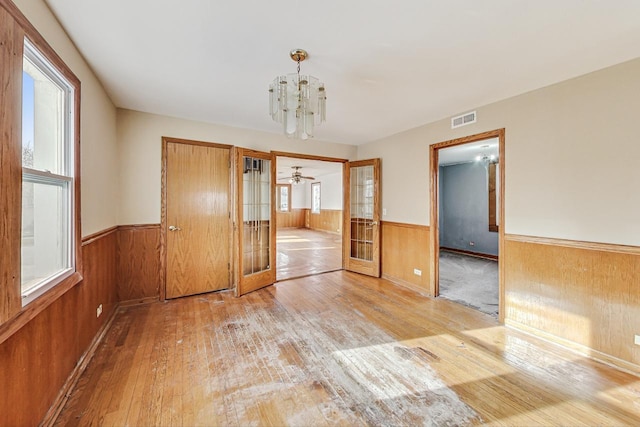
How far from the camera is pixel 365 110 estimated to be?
3.35 m

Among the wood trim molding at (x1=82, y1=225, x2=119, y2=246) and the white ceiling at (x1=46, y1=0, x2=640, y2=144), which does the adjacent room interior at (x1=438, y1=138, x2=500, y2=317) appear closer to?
the white ceiling at (x1=46, y1=0, x2=640, y2=144)

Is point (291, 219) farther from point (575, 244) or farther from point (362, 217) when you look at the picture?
point (575, 244)

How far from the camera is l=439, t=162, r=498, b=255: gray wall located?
6.54m

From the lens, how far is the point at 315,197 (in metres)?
12.0

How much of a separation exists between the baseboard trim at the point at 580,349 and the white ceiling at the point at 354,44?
2446mm

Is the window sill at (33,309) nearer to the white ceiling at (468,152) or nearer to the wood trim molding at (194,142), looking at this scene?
the wood trim molding at (194,142)

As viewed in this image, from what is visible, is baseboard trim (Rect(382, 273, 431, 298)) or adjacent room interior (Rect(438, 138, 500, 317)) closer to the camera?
baseboard trim (Rect(382, 273, 431, 298))

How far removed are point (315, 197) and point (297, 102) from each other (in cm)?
981

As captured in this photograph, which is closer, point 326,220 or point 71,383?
point 71,383

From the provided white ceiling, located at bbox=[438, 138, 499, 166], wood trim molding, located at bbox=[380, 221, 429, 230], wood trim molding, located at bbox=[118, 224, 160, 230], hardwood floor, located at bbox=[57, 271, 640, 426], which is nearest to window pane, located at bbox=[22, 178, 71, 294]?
hardwood floor, located at bbox=[57, 271, 640, 426]

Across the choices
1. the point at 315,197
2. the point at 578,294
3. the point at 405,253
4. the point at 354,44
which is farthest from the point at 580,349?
the point at 315,197

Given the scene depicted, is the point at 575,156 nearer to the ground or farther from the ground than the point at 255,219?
farther from the ground

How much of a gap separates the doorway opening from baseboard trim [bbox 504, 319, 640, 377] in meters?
3.07

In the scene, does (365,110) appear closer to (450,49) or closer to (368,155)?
(450,49)
